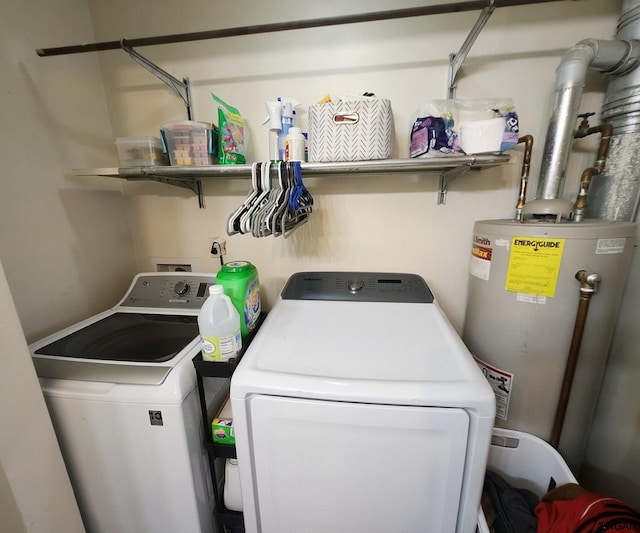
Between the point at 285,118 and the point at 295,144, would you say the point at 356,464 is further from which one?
the point at 285,118

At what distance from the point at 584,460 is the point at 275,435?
1423 millimetres

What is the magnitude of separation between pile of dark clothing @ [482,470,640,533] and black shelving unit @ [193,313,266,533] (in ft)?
2.98

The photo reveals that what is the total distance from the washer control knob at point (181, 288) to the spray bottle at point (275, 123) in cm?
75

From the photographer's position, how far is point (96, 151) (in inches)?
51.0

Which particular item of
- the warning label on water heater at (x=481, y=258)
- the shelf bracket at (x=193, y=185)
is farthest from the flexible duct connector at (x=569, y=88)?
the shelf bracket at (x=193, y=185)

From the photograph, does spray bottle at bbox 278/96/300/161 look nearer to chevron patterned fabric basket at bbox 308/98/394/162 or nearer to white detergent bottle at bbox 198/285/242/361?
chevron patterned fabric basket at bbox 308/98/394/162

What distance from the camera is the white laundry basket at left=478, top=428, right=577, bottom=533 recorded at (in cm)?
94

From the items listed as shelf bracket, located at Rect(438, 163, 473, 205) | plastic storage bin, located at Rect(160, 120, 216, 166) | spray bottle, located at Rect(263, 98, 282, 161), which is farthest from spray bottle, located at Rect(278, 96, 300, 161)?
shelf bracket, located at Rect(438, 163, 473, 205)

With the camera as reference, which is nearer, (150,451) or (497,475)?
(150,451)

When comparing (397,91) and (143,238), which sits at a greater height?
(397,91)

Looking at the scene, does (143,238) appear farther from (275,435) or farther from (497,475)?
(497,475)

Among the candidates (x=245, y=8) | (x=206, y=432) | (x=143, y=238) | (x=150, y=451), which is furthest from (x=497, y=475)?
(x=245, y=8)

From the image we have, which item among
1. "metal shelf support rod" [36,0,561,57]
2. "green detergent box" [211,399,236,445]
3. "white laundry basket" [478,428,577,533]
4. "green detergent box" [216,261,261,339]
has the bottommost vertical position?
"white laundry basket" [478,428,577,533]

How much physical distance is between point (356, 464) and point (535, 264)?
870mm
